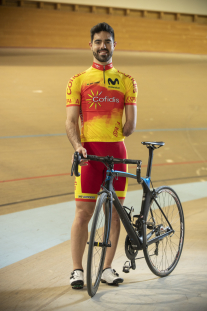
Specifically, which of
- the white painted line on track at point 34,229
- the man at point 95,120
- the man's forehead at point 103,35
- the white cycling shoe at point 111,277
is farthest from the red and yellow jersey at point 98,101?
the white painted line on track at point 34,229

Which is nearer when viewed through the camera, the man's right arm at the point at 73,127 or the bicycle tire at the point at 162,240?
the man's right arm at the point at 73,127

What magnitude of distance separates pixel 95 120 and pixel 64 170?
103 inches

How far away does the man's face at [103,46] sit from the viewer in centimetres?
179

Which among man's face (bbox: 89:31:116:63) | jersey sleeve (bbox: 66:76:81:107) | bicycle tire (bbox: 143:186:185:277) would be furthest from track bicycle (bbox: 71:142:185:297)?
man's face (bbox: 89:31:116:63)

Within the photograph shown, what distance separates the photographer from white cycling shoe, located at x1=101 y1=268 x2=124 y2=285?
1.81 m

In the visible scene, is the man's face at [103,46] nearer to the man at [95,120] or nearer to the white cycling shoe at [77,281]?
the man at [95,120]

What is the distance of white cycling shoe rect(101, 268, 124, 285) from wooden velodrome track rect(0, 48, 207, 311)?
0.12 feet

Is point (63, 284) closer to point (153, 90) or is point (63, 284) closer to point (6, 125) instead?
point (6, 125)

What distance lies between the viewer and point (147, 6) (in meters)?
9.35

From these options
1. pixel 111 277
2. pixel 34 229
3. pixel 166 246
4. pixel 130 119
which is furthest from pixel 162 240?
pixel 34 229

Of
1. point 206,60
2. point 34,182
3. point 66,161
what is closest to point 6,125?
point 66,161

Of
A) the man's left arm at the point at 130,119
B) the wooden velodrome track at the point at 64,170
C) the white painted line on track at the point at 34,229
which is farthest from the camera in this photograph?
the white painted line on track at the point at 34,229

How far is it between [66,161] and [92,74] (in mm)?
2832

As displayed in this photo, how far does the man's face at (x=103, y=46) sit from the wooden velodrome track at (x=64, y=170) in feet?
3.92
